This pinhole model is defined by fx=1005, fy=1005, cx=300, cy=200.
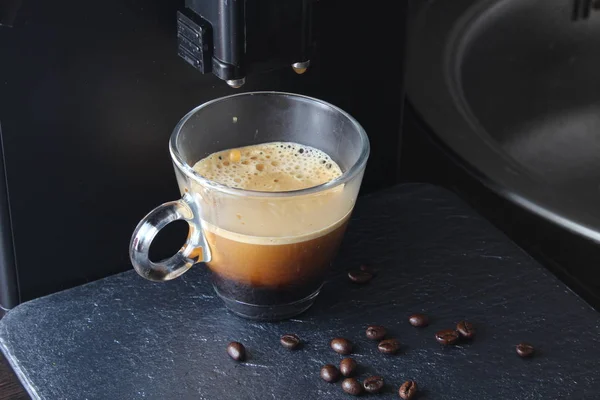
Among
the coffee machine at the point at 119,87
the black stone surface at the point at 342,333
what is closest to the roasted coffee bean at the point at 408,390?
the black stone surface at the point at 342,333

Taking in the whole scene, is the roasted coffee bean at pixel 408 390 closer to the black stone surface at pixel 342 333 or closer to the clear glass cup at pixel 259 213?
the black stone surface at pixel 342 333

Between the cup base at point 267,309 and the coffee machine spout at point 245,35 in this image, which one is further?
the cup base at point 267,309

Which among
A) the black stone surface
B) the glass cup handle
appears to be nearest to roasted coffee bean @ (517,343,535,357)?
the black stone surface

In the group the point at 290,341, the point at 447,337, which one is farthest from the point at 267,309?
the point at 447,337

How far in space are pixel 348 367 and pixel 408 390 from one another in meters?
0.05

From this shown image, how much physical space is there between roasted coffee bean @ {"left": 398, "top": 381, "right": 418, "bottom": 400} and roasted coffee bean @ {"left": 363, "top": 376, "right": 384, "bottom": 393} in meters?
0.01

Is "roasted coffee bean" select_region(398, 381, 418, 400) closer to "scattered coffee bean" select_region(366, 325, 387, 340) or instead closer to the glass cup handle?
"scattered coffee bean" select_region(366, 325, 387, 340)

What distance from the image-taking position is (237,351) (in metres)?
0.73

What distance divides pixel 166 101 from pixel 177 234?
12 centimetres

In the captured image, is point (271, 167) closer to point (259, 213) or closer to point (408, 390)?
point (259, 213)

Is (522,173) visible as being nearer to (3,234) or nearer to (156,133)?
(156,133)

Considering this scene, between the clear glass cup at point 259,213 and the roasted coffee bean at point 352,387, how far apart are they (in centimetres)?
9

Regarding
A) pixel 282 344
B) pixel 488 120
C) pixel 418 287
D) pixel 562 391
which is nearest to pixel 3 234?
pixel 282 344

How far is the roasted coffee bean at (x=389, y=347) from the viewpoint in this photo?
2.42 feet
